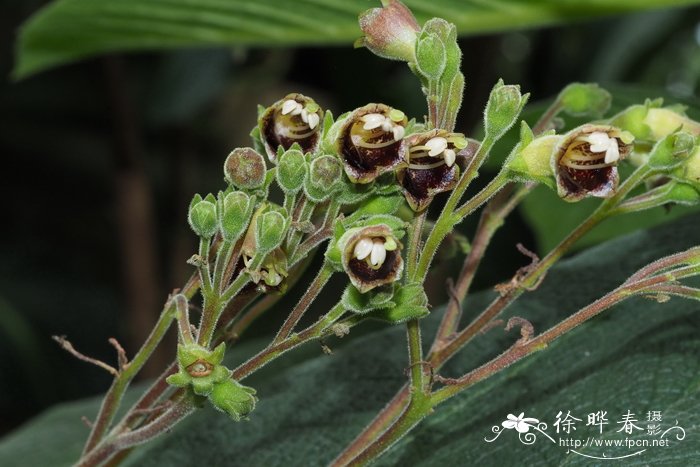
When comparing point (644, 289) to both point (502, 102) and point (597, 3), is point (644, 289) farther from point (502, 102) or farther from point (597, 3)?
point (597, 3)

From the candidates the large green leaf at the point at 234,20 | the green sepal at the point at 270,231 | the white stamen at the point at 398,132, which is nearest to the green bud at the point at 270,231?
the green sepal at the point at 270,231

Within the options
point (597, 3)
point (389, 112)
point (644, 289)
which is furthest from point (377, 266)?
point (597, 3)

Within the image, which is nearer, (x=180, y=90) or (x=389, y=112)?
(x=389, y=112)

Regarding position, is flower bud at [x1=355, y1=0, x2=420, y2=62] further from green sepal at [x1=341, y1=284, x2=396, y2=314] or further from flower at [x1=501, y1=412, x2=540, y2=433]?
flower at [x1=501, y1=412, x2=540, y2=433]

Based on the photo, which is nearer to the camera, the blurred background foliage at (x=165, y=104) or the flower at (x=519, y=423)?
the flower at (x=519, y=423)

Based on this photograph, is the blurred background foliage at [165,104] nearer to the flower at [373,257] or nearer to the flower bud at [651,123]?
the flower bud at [651,123]

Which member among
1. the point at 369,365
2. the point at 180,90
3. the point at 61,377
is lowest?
the point at 369,365

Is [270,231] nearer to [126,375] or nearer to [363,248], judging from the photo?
[363,248]
